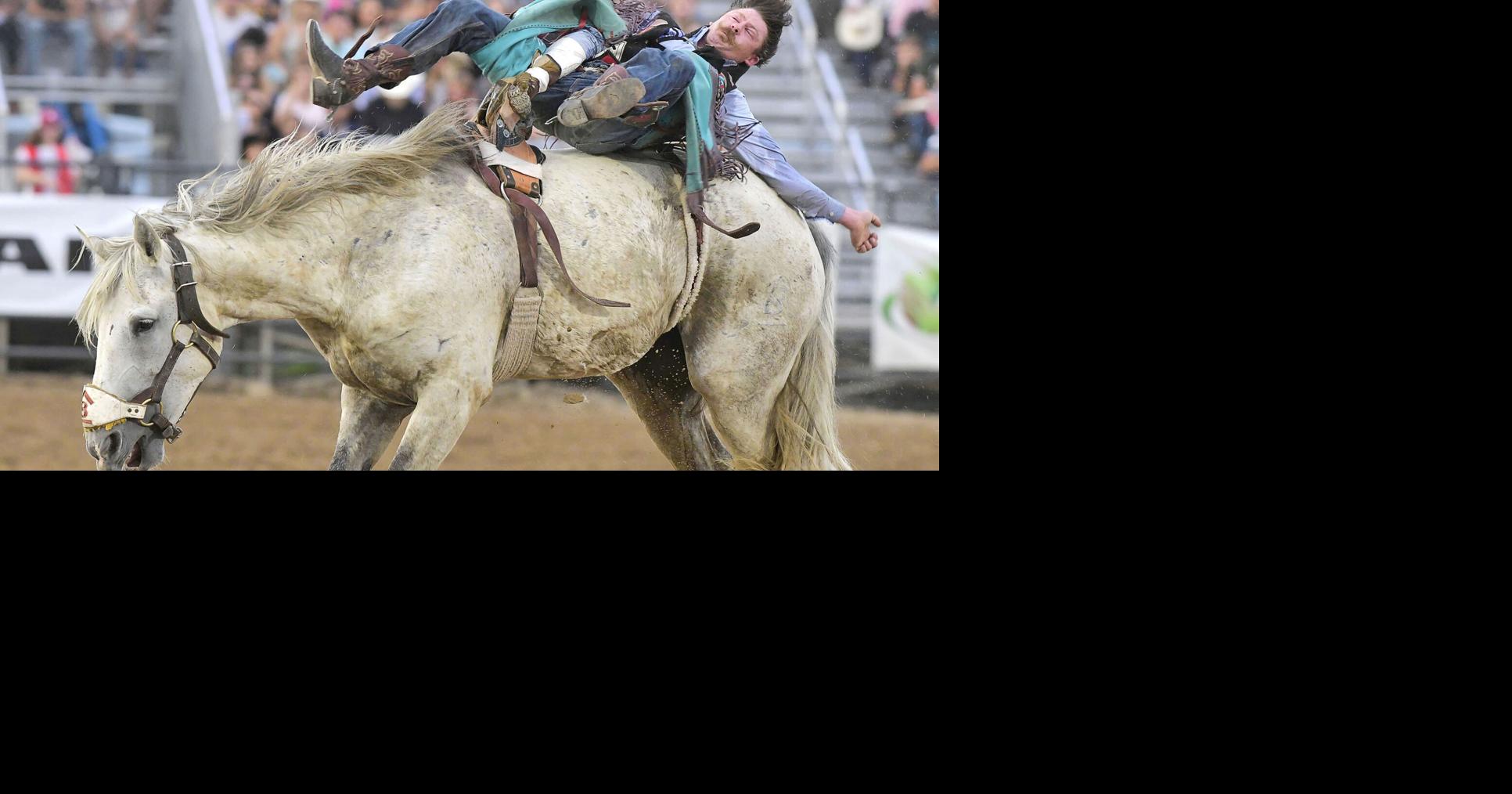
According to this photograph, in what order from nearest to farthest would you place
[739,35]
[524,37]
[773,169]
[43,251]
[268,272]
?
[268,272]
[524,37]
[739,35]
[773,169]
[43,251]

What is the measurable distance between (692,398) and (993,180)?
925mm

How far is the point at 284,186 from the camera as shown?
9.64 feet

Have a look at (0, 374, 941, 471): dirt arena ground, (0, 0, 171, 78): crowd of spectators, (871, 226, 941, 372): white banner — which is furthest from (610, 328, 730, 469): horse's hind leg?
(0, 0, 171, 78): crowd of spectators

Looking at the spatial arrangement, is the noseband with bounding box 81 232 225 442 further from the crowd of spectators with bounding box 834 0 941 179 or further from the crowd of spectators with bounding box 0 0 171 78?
the crowd of spectators with bounding box 0 0 171 78

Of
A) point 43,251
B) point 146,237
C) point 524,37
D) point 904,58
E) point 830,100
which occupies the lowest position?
point 43,251

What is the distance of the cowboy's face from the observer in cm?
320

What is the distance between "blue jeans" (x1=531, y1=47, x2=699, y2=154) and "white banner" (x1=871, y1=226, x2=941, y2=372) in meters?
5.33

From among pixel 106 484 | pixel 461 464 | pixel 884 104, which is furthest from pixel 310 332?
pixel 884 104

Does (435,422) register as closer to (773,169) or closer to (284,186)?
(284,186)

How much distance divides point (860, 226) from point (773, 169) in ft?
0.88

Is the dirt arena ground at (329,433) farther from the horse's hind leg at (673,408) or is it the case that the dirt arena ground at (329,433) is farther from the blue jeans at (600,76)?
the blue jeans at (600,76)

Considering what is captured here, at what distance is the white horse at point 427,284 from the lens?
2768mm

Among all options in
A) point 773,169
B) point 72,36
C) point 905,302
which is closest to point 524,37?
point 773,169

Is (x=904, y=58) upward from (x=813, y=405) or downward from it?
upward
